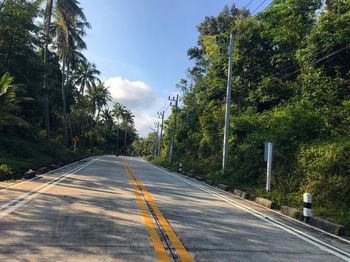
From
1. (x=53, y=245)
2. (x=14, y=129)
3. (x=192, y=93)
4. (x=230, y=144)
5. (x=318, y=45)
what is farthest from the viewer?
(x=192, y=93)

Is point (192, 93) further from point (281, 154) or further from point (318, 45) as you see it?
point (281, 154)

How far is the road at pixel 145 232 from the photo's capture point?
618 cm

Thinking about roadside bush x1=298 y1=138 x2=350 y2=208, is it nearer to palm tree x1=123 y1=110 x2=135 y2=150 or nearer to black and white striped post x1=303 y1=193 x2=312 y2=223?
black and white striped post x1=303 y1=193 x2=312 y2=223

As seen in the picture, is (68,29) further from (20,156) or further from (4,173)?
(4,173)

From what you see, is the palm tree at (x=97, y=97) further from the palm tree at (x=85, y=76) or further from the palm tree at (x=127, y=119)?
the palm tree at (x=127, y=119)

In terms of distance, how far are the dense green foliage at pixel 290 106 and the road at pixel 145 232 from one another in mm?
3233

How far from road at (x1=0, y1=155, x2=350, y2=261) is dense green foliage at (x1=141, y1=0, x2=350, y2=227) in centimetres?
323

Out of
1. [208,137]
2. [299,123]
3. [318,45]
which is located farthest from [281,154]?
[208,137]

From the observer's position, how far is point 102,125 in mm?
112250

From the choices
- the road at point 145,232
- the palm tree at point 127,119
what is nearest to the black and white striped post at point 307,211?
the road at point 145,232

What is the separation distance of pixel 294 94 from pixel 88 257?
24192 mm

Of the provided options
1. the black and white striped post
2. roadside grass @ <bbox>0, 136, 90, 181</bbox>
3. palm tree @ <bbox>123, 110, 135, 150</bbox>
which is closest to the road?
the black and white striped post

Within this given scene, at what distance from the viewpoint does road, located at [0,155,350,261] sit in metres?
6.18

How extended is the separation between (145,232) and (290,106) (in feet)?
58.3
